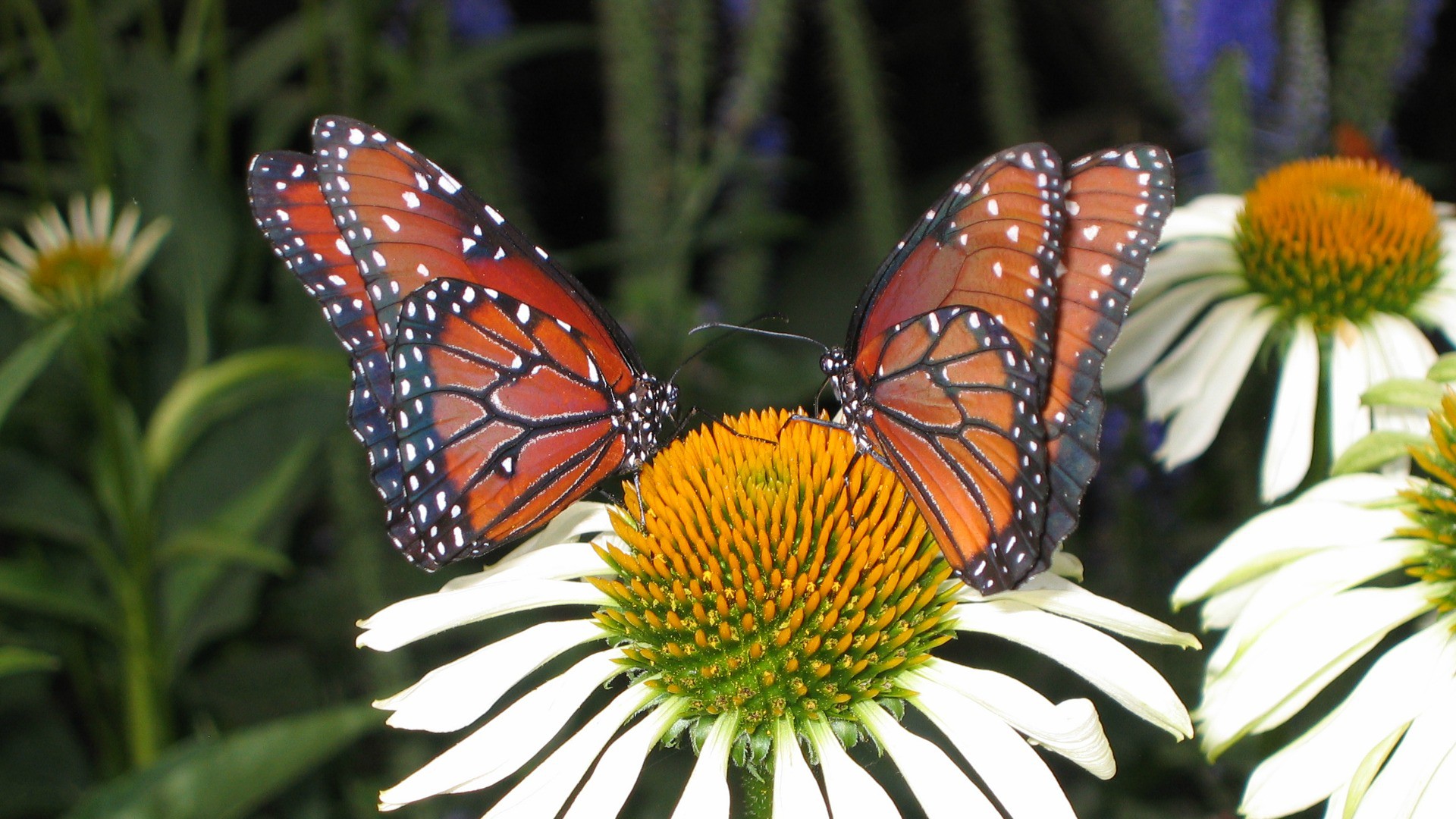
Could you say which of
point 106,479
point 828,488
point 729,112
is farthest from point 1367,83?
point 106,479

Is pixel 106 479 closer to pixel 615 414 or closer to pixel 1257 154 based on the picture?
pixel 615 414

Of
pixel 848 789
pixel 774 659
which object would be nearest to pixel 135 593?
pixel 774 659


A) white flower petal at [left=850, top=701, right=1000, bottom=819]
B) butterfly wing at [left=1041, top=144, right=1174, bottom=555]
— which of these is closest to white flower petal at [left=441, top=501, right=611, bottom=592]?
white flower petal at [left=850, top=701, right=1000, bottom=819]

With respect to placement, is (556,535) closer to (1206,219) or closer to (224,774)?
(224,774)

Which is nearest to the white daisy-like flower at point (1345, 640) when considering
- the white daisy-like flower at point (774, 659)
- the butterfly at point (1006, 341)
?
the white daisy-like flower at point (774, 659)

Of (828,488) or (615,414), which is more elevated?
(615,414)

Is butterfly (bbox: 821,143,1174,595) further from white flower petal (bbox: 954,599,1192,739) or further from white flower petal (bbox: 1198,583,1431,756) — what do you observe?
white flower petal (bbox: 1198,583,1431,756)
